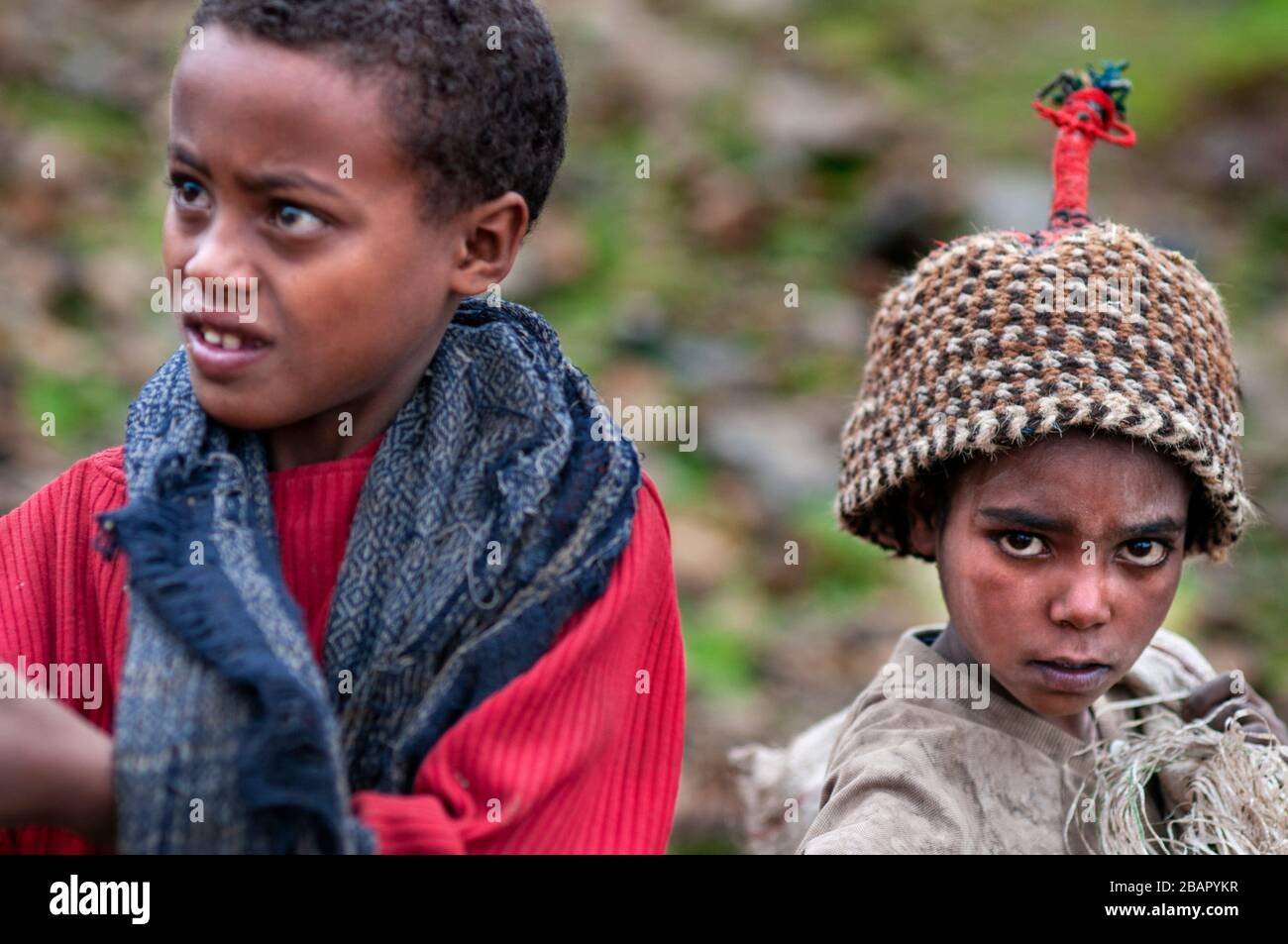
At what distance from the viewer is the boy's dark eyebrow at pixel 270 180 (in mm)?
2094

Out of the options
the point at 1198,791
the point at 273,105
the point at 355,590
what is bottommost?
the point at 1198,791

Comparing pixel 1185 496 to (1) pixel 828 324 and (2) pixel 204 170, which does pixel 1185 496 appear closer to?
(2) pixel 204 170

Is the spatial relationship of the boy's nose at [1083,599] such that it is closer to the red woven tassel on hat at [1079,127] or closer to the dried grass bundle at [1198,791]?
the dried grass bundle at [1198,791]

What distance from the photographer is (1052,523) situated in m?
2.61

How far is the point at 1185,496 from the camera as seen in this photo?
2.73 m

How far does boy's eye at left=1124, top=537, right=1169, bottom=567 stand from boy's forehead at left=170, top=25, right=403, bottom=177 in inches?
55.1

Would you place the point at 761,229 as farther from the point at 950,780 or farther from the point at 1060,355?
the point at 950,780

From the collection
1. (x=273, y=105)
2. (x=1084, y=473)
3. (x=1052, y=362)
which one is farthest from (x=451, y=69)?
(x=1084, y=473)

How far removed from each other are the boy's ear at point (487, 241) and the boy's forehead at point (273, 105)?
0.24m

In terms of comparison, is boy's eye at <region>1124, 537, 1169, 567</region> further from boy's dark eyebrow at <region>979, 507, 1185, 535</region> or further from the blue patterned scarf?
the blue patterned scarf

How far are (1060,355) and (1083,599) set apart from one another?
1.32ft

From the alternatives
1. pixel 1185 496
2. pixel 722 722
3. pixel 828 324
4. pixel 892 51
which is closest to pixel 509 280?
pixel 828 324

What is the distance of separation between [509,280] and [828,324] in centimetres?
137

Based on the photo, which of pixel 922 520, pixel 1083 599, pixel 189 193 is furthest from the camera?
pixel 922 520
